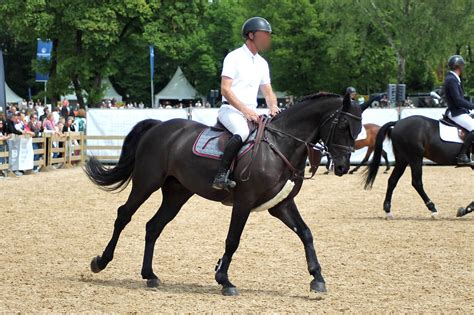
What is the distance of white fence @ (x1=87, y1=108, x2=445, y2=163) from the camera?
101 feet

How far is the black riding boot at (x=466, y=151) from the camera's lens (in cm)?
1542

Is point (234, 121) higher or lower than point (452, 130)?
higher

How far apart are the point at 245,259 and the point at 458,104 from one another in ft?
22.2

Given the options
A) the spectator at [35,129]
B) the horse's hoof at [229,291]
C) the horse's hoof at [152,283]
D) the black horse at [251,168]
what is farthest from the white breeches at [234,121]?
the spectator at [35,129]

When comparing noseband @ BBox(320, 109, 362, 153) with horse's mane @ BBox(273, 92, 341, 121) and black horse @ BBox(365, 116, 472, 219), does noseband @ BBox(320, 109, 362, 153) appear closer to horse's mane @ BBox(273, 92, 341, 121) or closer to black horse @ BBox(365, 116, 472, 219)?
horse's mane @ BBox(273, 92, 341, 121)

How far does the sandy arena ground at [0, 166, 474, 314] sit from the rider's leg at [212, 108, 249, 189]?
3.65 ft

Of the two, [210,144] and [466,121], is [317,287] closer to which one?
[210,144]

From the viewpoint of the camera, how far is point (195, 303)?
7676mm

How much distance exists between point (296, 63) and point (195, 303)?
5692 centimetres

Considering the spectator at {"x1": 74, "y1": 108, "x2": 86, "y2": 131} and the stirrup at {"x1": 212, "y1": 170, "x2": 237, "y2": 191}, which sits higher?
the stirrup at {"x1": 212, "y1": 170, "x2": 237, "y2": 191}

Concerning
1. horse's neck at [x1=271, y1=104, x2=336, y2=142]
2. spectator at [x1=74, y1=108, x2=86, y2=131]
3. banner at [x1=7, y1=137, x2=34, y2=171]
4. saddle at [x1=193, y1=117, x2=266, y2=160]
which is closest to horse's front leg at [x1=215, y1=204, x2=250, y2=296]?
saddle at [x1=193, y1=117, x2=266, y2=160]

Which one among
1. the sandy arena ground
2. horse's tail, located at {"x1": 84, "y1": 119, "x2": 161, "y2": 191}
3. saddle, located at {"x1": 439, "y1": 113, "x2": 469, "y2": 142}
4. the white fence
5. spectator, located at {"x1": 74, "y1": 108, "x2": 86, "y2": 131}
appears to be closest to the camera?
the sandy arena ground

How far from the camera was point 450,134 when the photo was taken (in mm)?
15586

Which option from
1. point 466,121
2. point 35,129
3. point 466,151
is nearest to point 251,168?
point 466,121
